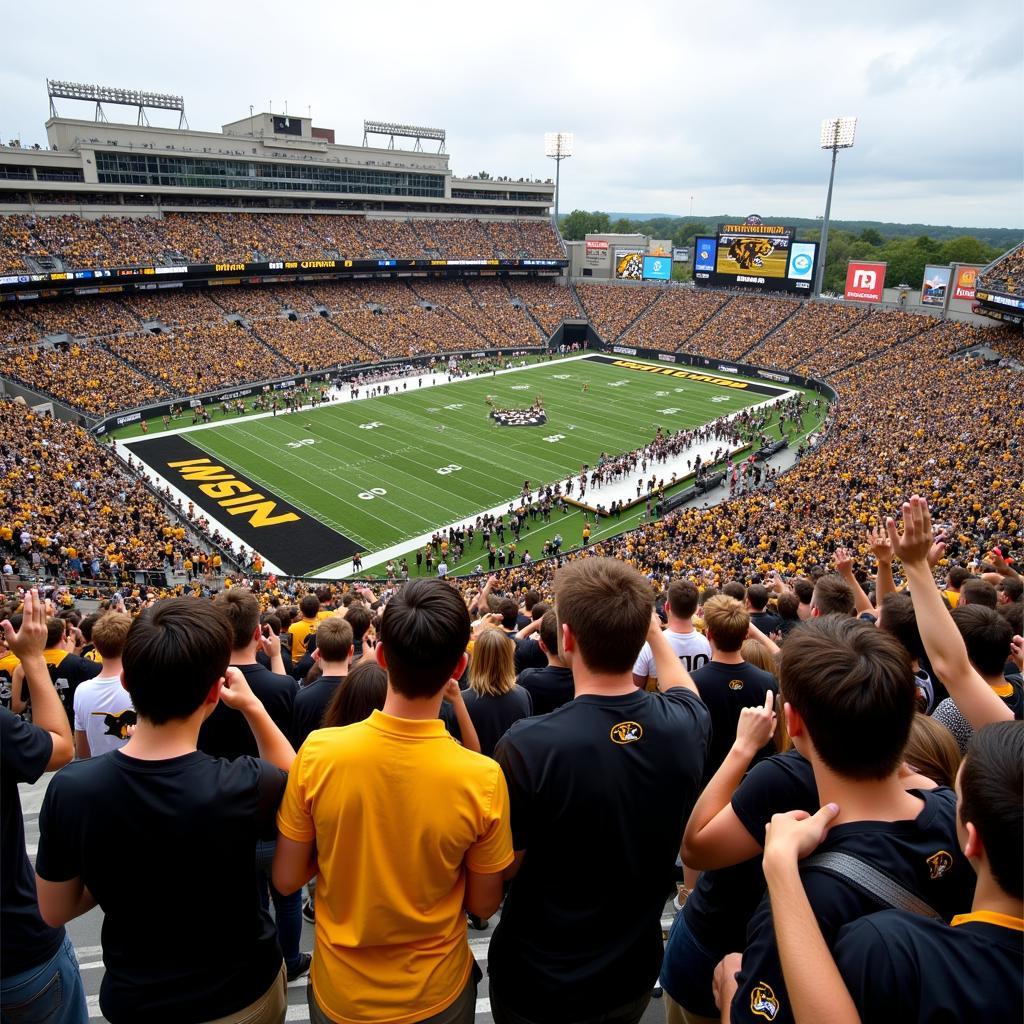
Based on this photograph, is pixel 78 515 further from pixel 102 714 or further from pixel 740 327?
pixel 740 327

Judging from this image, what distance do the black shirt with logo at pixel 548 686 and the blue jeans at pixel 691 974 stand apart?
5.50 feet

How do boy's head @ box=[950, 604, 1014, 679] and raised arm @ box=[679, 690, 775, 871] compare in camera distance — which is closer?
raised arm @ box=[679, 690, 775, 871]

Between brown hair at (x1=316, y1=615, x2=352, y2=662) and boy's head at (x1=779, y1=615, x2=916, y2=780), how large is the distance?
339 centimetres

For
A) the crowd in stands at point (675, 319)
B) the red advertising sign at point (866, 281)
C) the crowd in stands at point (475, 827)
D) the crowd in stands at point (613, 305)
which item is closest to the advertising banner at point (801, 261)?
the red advertising sign at point (866, 281)

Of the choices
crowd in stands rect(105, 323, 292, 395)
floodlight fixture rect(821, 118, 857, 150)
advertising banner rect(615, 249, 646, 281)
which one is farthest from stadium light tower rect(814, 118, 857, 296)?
crowd in stands rect(105, 323, 292, 395)

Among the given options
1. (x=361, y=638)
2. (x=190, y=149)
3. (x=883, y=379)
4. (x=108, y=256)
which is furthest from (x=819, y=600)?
(x=190, y=149)

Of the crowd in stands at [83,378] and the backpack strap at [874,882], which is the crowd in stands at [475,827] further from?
the crowd in stands at [83,378]

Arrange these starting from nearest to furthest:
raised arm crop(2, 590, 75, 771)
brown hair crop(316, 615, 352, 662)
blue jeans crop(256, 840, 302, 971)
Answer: raised arm crop(2, 590, 75, 771) → blue jeans crop(256, 840, 302, 971) → brown hair crop(316, 615, 352, 662)

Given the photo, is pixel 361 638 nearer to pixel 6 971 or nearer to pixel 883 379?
pixel 6 971

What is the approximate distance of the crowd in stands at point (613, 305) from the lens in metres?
63.1

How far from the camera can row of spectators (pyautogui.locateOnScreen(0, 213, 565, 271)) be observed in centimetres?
4538

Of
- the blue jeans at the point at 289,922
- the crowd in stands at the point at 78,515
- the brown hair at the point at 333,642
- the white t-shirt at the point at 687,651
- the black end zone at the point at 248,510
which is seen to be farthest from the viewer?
the black end zone at the point at 248,510

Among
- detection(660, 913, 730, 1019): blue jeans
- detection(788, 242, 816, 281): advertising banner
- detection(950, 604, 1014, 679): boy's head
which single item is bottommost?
detection(660, 913, 730, 1019): blue jeans

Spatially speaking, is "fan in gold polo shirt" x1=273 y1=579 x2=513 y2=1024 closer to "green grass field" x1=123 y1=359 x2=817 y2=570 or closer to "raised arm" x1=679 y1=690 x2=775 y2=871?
"raised arm" x1=679 y1=690 x2=775 y2=871
